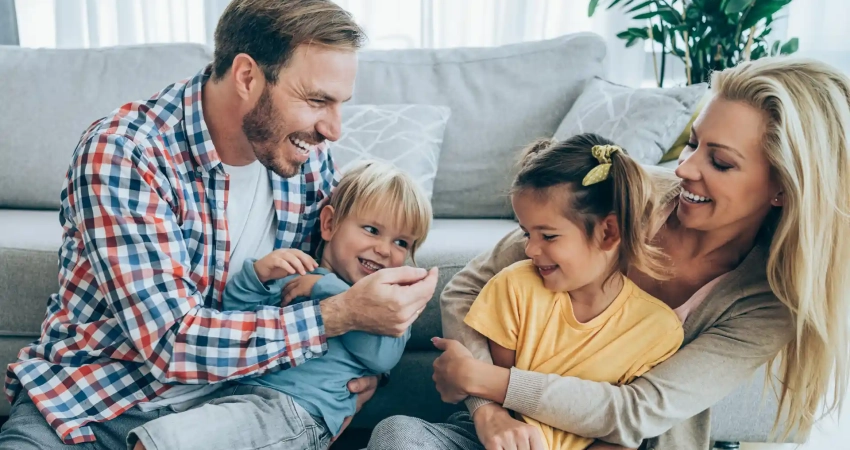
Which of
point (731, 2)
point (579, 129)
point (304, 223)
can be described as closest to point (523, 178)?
point (304, 223)

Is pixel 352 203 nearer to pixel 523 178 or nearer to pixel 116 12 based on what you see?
pixel 523 178

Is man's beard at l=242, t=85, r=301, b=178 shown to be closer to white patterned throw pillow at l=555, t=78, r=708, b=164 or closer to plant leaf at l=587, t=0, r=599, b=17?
white patterned throw pillow at l=555, t=78, r=708, b=164

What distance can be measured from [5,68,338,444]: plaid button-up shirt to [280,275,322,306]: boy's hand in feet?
0.38

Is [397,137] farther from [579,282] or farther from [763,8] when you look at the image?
[763,8]

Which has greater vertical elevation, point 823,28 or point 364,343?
point 823,28

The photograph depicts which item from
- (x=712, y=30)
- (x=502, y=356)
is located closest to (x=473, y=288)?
(x=502, y=356)

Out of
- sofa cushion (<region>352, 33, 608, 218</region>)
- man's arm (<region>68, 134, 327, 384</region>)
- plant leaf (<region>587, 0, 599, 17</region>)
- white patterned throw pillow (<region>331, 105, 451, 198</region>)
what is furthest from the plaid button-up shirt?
plant leaf (<region>587, 0, 599, 17</region>)

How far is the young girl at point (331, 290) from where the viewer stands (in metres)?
1.36

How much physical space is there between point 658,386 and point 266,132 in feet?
2.68

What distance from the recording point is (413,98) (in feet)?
8.11

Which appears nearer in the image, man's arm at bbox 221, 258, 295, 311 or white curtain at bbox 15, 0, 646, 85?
man's arm at bbox 221, 258, 295, 311

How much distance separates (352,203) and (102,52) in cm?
142

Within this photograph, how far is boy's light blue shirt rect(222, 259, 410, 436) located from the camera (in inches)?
56.5

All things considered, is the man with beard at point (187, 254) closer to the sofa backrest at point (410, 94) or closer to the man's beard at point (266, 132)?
the man's beard at point (266, 132)
